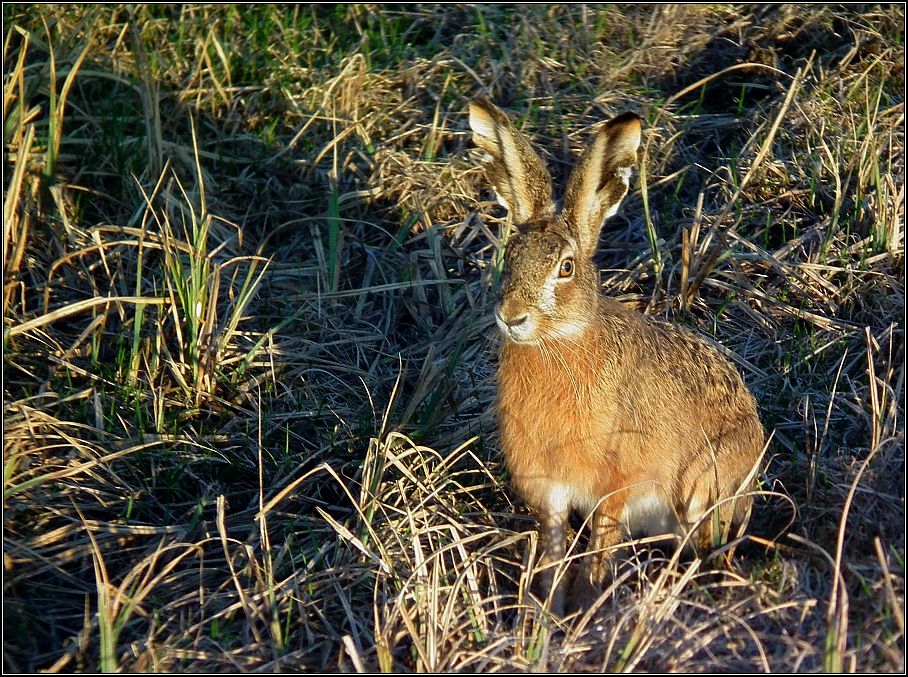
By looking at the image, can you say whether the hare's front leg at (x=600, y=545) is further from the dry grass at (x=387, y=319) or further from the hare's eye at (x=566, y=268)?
the hare's eye at (x=566, y=268)

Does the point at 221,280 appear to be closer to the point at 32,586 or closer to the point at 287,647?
the point at 32,586

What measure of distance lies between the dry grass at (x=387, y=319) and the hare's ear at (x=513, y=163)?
0.92 m

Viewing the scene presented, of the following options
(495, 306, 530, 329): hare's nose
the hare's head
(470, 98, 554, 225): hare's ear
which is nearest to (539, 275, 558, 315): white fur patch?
the hare's head

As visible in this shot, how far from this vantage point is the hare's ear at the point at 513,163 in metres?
4.10

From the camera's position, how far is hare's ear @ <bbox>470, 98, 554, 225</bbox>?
4098mm

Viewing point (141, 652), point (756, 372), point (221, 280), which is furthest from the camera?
point (221, 280)

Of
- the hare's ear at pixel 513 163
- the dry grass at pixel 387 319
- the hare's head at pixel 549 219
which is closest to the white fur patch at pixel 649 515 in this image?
the dry grass at pixel 387 319

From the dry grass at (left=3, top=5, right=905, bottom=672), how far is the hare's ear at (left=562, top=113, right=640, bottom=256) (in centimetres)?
100

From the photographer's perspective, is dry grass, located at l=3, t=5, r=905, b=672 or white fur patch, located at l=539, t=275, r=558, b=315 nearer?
dry grass, located at l=3, t=5, r=905, b=672

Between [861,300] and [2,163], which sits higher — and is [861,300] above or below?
below

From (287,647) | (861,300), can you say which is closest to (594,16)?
(861,300)

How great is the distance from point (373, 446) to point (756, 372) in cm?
197

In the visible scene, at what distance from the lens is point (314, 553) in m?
3.97

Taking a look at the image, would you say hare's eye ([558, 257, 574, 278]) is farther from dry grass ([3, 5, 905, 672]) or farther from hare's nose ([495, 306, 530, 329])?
dry grass ([3, 5, 905, 672])
